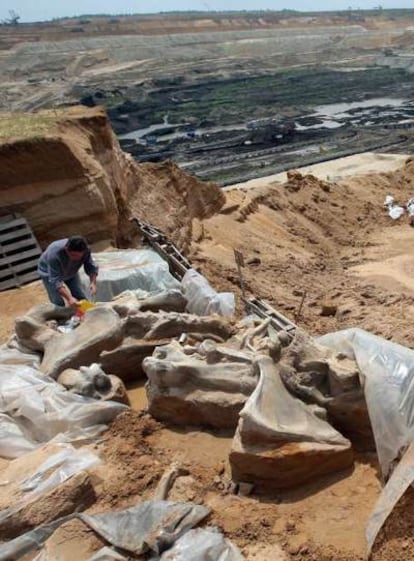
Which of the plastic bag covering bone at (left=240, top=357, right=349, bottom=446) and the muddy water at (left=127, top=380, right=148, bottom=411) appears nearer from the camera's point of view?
the plastic bag covering bone at (left=240, top=357, right=349, bottom=446)

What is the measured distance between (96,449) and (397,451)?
2035 millimetres

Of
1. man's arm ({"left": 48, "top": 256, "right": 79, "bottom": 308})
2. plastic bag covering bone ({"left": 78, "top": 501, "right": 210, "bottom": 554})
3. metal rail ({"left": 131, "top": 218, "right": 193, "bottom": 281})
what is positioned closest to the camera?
plastic bag covering bone ({"left": 78, "top": 501, "right": 210, "bottom": 554})

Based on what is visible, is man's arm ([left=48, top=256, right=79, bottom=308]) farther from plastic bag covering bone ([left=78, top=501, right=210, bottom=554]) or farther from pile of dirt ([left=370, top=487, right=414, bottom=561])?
pile of dirt ([left=370, top=487, right=414, bottom=561])

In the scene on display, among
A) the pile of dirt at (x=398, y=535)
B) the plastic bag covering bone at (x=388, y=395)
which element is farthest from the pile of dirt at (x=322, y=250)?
the pile of dirt at (x=398, y=535)

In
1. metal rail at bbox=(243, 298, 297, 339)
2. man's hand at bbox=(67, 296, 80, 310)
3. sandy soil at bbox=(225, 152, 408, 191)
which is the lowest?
sandy soil at bbox=(225, 152, 408, 191)

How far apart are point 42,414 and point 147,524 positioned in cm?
148

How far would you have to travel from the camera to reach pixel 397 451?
143 inches

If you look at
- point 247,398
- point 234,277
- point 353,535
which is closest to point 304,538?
point 353,535

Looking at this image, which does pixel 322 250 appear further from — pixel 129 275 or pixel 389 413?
pixel 389 413

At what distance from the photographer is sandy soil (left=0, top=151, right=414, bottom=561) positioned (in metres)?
3.56

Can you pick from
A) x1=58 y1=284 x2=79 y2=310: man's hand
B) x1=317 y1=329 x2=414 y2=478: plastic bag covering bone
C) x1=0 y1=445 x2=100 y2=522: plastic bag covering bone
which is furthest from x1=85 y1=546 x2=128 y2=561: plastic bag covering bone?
x1=58 y1=284 x2=79 y2=310: man's hand

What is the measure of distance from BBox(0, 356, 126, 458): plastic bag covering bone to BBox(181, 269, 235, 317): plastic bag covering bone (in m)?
2.06

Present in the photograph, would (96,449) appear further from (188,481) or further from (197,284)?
(197,284)

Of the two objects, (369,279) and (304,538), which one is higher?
(304,538)
